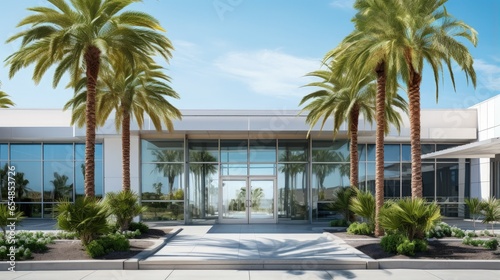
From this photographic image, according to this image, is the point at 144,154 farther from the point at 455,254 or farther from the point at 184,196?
the point at 455,254

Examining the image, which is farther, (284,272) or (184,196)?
(184,196)

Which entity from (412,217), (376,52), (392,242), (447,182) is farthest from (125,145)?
(447,182)

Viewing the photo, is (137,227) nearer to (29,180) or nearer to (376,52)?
(376,52)

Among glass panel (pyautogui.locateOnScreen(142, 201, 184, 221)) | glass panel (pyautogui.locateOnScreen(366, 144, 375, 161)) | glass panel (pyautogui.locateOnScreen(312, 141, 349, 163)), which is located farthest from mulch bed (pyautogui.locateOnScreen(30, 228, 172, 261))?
glass panel (pyautogui.locateOnScreen(366, 144, 375, 161))

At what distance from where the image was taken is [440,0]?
50.0 feet

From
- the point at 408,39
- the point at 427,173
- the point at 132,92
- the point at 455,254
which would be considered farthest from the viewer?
the point at 427,173

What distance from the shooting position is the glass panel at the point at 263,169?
26.9 m

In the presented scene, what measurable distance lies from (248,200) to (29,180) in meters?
12.7

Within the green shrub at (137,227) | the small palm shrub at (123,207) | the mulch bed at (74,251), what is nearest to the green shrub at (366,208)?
the mulch bed at (74,251)

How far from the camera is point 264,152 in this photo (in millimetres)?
26875

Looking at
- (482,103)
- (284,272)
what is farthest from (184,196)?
(482,103)

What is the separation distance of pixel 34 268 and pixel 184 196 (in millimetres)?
13762

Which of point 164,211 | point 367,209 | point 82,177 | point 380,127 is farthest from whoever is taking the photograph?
point 82,177

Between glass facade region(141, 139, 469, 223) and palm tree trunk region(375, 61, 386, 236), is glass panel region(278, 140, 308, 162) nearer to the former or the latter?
glass facade region(141, 139, 469, 223)
